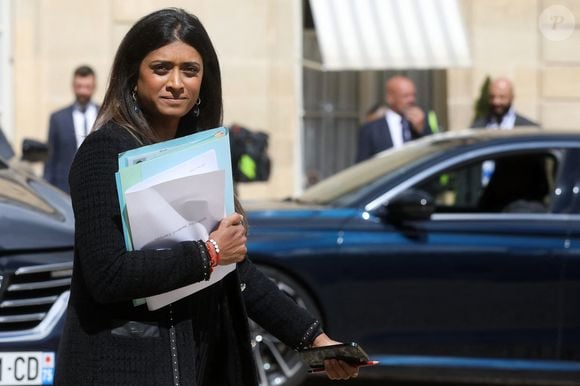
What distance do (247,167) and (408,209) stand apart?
16.3 feet

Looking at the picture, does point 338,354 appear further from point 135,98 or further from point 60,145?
point 60,145

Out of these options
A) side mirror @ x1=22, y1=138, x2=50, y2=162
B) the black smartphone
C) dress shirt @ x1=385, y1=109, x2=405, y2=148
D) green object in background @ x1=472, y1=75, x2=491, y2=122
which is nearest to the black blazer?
dress shirt @ x1=385, y1=109, x2=405, y2=148

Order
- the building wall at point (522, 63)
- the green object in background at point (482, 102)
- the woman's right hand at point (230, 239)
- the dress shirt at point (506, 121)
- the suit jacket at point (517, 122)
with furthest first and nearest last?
the building wall at point (522, 63) → the green object in background at point (482, 102) → the dress shirt at point (506, 121) → the suit jacket at point (517, 122) → the woman's right hand at point (230, 239)

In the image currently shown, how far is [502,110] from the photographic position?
478 inches

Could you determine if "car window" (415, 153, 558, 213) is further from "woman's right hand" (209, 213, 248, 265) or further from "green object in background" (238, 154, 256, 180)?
"woman's right hand" (209, 213, 248, 265)

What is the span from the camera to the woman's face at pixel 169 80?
11.7 ft

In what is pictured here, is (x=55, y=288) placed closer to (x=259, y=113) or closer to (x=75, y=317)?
(x=75, y=317)

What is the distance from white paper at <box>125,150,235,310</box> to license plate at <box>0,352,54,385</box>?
7.83 ft

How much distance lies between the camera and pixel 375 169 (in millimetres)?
8977

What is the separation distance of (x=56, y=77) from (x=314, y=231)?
7.17 metres

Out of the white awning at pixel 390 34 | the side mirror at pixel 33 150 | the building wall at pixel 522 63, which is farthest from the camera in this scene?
the building wall at pixel 522 63

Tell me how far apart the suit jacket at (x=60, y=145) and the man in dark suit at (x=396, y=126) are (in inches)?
95.6

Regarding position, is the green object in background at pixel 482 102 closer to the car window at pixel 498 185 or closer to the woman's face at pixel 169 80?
the car window at pixel 498 185

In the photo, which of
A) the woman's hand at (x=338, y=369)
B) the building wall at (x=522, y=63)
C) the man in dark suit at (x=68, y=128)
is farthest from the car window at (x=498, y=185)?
the building wall at (x=522, y=63)
